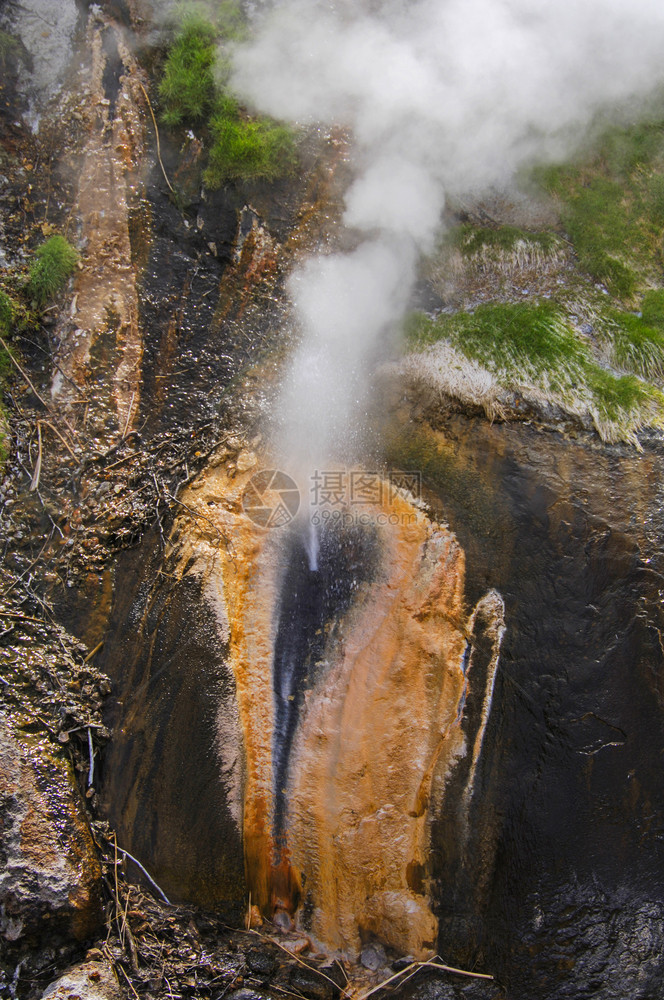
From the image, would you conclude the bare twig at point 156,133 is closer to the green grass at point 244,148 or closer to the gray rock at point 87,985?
the green grass at point 244,148

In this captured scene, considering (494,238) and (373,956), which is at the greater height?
(494,238)

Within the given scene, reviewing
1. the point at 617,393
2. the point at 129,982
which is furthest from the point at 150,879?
the point at 617,393

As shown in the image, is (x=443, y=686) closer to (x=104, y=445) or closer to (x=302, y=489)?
(x=302, y=489)

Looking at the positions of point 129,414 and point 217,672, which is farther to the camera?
point 129,414

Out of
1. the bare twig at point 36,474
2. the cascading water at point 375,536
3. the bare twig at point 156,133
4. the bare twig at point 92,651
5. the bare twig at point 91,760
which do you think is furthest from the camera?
the bare twig at point 156,133

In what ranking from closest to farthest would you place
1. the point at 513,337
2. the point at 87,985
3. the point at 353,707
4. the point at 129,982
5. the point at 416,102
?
1. the point at 87,985
2. the point at 129,982
3. the point at 353,707
4. the point at 513,337
5. the point at 416,102

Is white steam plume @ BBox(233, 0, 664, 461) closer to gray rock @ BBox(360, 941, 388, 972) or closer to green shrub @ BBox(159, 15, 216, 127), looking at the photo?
green shrub @ BBox(159, 15, 216, 127)

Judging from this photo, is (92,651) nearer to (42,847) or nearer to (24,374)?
(42,847)

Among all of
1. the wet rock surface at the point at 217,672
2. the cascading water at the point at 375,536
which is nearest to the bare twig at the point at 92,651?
the wet rock surface at the point at 217,672
